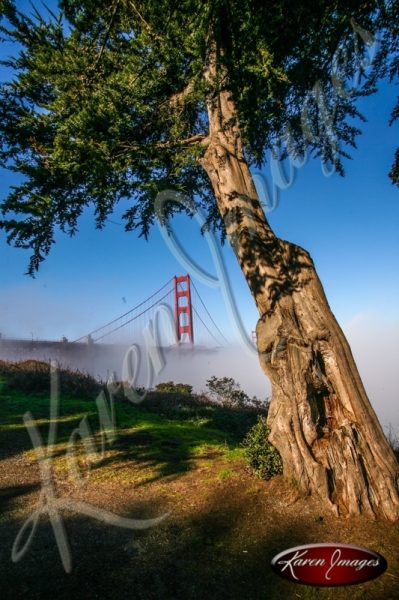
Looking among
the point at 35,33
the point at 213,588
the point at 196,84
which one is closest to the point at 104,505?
the point at 213,588

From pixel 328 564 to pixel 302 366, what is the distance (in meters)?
2.42

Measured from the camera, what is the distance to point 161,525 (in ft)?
16.8

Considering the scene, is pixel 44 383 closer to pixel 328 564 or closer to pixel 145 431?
pixel 145 431

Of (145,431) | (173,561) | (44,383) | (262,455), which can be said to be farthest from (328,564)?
(44,383)

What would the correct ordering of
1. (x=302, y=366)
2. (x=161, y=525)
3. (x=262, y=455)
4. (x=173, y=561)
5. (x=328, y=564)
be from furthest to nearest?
(x=262, y=455) → (x=302, y=366) → (x=161, y=525) → (x=173, y=561) → (x=328, y=564)

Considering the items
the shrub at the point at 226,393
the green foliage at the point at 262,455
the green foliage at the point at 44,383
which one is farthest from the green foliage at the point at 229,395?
the green foliage at the point at 262,455

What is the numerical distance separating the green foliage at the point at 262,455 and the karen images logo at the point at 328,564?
1.66 m

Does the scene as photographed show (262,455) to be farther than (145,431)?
No

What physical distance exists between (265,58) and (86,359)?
47.5 metres

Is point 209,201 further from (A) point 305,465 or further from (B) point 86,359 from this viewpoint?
(B) point 86,359

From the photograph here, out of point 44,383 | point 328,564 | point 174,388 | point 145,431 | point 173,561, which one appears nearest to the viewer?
point 328,564

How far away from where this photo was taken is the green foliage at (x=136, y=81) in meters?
5.51

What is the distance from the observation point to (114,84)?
5.63 meters

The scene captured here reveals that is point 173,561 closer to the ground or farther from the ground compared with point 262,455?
closer to the ground
